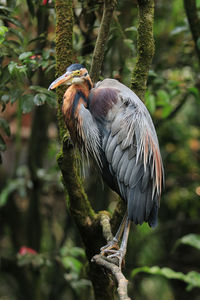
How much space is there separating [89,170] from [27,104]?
0.61m

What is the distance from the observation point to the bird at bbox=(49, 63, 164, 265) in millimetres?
2053

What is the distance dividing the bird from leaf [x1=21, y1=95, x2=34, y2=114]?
191mm

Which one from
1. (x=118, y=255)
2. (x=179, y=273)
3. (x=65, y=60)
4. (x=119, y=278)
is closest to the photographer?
(x=119, y=278)

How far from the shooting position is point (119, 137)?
209cm

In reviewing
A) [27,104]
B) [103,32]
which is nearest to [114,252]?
[27,104]

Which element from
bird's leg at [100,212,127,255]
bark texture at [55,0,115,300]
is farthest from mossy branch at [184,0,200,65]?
bird's leg at [100,212,127,255]

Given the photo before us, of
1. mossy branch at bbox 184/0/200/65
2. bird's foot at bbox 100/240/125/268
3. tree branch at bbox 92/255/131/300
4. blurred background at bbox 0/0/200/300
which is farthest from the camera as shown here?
mossy branch at bbox 184/0/200/65

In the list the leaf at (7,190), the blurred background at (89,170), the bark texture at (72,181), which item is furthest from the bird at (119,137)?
the leaf at (7,190)

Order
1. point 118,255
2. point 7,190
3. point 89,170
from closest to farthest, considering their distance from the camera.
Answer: point 118,255
point 89,170
point 7,190

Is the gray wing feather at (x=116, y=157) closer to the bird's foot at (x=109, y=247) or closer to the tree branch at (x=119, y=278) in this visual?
the bird's foot at (x=109, y=247)

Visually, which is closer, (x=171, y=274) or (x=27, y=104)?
(x=27, y=104)

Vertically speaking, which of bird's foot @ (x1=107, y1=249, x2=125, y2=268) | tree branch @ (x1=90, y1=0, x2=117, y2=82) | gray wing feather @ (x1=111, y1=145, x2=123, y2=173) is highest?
tree branch @ (x1=90, y1=0, x2=117, y2=82)

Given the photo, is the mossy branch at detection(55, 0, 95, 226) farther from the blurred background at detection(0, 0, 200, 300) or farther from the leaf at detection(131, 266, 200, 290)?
the leaf at detection(131, 266, 200, 290)

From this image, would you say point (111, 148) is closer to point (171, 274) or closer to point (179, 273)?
point (171, 274)
